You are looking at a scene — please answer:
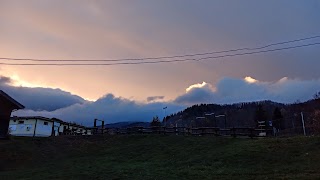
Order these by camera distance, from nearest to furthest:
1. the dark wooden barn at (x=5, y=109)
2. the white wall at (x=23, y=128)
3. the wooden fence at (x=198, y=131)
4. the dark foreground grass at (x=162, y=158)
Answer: the dark foreground grass at (x=162, y=158)
the wooden fence at (x=198, y=131)
the dark wooden barn at (x=5, y=109)
the white wall at (x=23, y=128)

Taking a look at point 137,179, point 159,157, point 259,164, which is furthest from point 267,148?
point 137,179

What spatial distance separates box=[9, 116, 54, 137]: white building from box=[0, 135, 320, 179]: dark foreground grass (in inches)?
1012

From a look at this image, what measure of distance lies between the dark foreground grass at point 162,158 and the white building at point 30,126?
25.7m

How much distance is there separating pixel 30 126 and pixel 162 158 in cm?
4885

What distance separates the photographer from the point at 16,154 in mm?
40562

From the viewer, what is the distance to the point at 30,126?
74.0m

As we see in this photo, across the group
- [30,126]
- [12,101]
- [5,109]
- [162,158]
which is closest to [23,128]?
[30,126]

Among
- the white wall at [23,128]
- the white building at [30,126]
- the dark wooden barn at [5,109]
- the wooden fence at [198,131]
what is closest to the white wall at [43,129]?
the white building at [30,126]

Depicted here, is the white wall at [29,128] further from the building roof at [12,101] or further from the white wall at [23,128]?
the building roof at [12,101]

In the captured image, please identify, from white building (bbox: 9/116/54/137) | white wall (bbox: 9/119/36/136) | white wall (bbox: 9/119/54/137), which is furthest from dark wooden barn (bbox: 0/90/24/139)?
white wall (bbox: 9/119/36/136)

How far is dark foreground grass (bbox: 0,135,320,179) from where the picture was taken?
23.6m

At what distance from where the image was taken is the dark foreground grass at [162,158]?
Answer: 23625 millimetres

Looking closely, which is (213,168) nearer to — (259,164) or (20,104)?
(259,164)

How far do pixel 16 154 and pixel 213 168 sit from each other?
2549 centimetres
